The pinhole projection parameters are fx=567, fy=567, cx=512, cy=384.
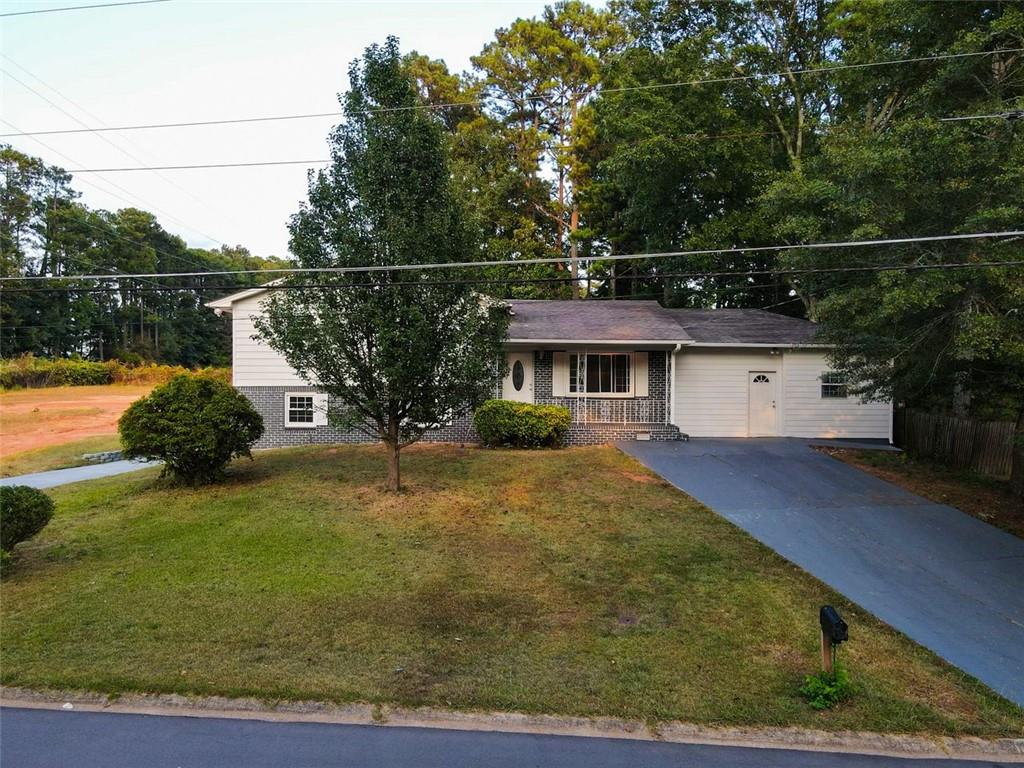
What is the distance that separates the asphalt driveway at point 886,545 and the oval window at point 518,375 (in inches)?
156

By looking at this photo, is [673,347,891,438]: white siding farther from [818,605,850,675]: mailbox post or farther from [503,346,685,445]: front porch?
[818,605,850,675]: mailbox post

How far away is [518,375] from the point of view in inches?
611

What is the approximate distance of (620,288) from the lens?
31094 millimetres

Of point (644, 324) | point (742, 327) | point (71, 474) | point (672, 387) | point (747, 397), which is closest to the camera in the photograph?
point (71, 474)

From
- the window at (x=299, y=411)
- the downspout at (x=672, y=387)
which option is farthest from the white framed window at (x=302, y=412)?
the downspout at (x=672, y=387)

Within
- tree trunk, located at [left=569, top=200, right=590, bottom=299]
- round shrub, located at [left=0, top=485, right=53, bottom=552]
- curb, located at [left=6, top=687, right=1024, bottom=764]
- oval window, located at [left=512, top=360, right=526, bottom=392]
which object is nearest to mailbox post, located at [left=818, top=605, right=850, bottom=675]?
curb, located at [left=6, top=687, right=1024, bottom=764]

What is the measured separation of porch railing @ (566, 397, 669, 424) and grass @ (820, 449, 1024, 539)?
4.16 metres

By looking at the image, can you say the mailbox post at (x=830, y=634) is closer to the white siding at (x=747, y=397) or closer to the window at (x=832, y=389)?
the white siding at (x=747, y=397)

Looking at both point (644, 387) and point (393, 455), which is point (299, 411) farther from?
point (644, 387)

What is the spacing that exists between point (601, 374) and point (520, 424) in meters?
2.88

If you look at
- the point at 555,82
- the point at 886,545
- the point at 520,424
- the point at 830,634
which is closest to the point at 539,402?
the point at 520,424

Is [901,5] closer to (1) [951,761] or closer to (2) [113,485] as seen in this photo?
(1) [951,761]

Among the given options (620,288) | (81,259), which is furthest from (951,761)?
(81,259)

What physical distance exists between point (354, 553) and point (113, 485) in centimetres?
712
